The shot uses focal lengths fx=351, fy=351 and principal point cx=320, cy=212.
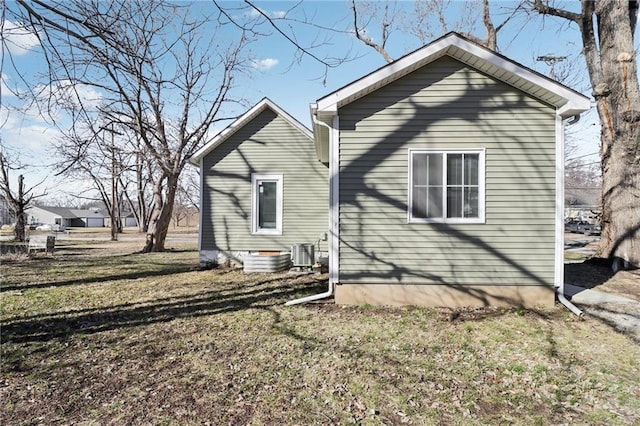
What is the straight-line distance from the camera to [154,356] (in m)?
4.32

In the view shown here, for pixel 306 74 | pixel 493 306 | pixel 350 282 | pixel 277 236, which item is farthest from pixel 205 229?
pixel 493 306

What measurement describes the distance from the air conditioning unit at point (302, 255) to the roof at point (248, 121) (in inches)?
136

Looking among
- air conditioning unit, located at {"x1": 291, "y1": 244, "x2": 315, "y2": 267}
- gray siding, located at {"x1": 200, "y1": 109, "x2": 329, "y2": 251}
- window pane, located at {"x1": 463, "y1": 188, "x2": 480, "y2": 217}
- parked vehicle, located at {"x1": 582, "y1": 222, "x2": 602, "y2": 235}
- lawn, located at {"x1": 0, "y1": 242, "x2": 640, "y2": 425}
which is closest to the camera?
lawn, located at {"x1": 0, "y1": 242, "x2": 640, "y2": 425}

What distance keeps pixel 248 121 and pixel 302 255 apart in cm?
460

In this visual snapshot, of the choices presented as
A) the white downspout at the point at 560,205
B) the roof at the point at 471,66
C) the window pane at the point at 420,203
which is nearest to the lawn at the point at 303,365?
the white downspout at the point at 560,205

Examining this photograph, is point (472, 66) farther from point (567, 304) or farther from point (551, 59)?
point (551, 59)

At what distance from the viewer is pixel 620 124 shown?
29.7 feet

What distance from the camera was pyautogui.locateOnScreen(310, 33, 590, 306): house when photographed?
6.18 metres

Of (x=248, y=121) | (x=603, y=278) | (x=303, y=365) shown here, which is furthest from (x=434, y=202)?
(x=248, y=121)

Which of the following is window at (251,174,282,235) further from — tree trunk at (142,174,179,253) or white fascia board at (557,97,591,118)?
white fascia board at (557,97,591,118)

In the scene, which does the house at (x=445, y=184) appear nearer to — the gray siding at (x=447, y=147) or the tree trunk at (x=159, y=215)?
the gray siding at (x=447, y=147)

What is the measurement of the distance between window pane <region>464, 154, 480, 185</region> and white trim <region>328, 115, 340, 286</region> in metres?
2.31

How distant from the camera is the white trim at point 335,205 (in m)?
6.39

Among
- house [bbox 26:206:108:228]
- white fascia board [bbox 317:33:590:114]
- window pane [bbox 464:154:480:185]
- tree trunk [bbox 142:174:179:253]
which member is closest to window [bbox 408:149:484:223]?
window pane [bbox 464:154:480:185]
